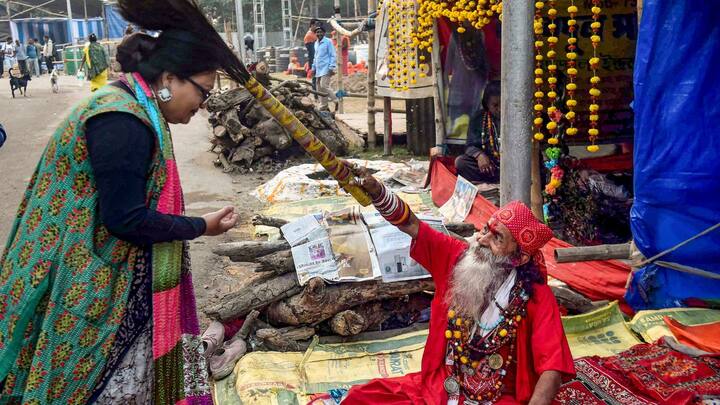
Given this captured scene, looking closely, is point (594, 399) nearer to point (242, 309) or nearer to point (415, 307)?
point (415, 307)

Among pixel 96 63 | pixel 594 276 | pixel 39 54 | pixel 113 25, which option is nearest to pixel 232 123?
pixel 96 63

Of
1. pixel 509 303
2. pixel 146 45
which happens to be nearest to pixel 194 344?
pixel 146 45

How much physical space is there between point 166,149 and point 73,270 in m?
0.46

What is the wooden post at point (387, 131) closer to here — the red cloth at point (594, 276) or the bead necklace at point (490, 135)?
the bead necklace at point (490, 135)

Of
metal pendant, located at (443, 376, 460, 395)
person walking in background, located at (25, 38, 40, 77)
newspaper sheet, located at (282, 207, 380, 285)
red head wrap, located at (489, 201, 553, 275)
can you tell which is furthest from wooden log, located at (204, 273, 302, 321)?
person walking in background, located at (25, 38, 40, 77)

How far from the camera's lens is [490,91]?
23.2ft

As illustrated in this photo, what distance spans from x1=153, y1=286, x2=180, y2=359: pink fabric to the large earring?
61 centimetres

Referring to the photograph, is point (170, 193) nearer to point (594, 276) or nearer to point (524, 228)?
point (524, 228)

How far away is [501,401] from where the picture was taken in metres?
2.84

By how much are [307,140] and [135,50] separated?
753mm

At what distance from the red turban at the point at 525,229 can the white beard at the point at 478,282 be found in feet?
0.37

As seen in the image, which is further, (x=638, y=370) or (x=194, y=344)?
(x=638, y=370)

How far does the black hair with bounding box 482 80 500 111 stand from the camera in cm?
704

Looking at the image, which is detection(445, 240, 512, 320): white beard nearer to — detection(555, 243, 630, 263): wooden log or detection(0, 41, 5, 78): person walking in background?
detection(555, 243, 630, 263): wooden log
